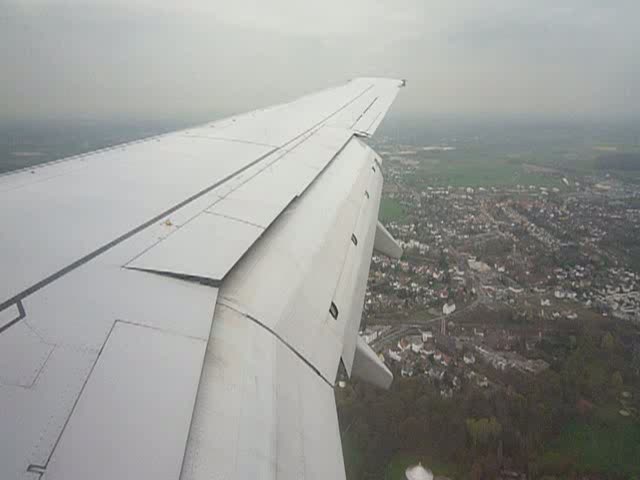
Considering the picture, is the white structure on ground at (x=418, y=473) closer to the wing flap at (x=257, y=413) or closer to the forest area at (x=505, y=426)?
the forest area at (x=505, y=426)

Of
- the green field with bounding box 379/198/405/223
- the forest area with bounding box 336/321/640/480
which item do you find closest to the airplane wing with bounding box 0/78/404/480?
the forest area with bounding box 336/321/640/480

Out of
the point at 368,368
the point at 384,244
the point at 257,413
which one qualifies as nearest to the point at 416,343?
the point at 384,244

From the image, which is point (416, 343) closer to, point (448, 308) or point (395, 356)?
point (395, 356)

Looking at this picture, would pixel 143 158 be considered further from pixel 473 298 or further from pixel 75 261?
pixel 473 298

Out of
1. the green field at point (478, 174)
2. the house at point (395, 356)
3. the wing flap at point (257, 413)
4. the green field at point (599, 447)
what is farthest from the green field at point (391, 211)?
the wing flap at point (257, 413)

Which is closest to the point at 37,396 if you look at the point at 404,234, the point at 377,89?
the point at 377,89

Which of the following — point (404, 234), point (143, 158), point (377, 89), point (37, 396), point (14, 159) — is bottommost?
point (404, 234)
